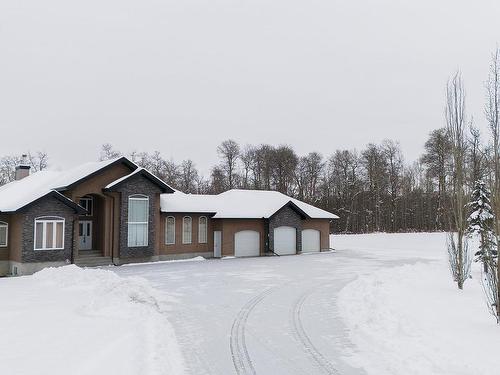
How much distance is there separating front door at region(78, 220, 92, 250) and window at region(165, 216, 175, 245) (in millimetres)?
4761

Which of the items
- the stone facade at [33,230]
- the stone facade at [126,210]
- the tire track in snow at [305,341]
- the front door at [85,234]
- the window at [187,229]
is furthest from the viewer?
the window at [187,229]

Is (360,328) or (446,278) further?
(446,278)

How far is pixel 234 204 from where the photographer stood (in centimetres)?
3278

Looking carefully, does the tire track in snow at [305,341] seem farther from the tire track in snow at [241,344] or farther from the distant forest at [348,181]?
the distant forest at [348,181]

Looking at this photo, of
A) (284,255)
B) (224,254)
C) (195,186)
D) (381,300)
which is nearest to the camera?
(381,300)

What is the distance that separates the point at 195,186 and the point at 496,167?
A: 57716 millimetres

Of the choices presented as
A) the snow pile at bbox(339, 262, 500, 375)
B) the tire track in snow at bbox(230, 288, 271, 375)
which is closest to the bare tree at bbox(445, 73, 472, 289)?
the snow pile at bbox(339, 262, 500, 375)

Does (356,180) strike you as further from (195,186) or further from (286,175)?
(195,186)

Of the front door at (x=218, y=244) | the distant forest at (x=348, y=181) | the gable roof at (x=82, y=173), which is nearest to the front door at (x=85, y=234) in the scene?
the gable roof at (x=82, y=173)

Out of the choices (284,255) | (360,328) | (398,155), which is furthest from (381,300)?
(398,155)

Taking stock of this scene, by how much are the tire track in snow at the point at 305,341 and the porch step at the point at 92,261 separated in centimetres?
1474

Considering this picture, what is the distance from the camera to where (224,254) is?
3036 centimetres

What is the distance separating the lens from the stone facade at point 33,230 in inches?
827

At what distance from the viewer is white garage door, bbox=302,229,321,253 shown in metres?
35.0
